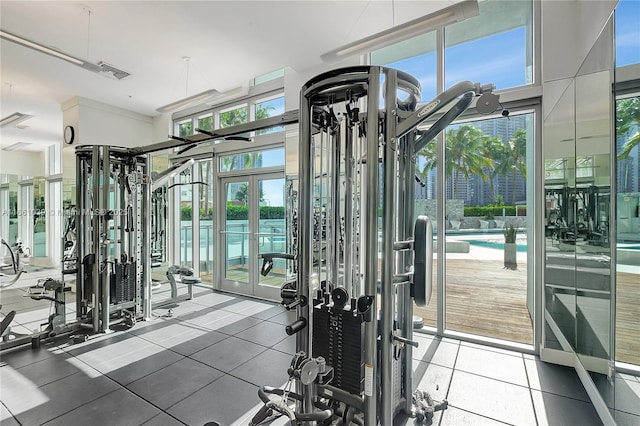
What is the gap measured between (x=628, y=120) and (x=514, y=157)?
1.72 meters

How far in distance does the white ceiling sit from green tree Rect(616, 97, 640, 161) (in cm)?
201

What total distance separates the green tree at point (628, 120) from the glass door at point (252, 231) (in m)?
4.08

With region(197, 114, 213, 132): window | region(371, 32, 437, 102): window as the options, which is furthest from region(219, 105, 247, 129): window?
region(371, 32, 437, 102): window

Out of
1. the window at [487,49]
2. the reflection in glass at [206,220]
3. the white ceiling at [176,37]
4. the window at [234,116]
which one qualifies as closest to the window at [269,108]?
the window at [234,116]

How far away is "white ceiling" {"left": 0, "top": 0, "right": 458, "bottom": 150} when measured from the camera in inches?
128

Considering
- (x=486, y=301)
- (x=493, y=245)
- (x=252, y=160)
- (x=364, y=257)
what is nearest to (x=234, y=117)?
(x=252, y=160)

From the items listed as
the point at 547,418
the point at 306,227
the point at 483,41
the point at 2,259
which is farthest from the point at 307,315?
the point at 2,259

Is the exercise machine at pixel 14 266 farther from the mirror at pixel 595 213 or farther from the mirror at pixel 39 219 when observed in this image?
the mirror at pixel 595 213

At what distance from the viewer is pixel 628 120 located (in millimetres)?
1792

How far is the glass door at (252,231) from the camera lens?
17.3 feet

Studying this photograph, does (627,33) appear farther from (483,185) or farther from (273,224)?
(273,224)

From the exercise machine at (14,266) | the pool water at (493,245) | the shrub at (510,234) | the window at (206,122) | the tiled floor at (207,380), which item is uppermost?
the window at (206,122)

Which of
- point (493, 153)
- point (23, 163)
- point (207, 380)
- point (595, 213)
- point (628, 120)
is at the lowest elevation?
point (207, 380)

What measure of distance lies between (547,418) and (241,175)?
500 cm
